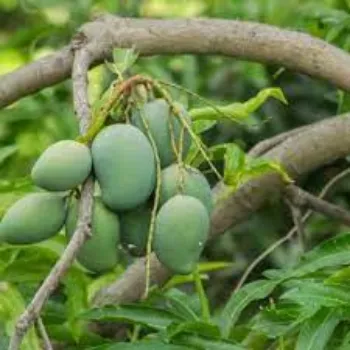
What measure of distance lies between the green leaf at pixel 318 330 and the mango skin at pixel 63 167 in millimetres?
354

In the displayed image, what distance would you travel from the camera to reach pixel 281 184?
6.68ft

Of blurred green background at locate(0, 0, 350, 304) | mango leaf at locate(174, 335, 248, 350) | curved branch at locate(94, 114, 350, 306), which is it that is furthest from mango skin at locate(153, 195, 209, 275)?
blurred green background at locate(0, 0, 350, 304)

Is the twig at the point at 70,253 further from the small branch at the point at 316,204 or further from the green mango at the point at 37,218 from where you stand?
the small branch at the point at 316,204

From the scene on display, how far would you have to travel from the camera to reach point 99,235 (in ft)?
4.42

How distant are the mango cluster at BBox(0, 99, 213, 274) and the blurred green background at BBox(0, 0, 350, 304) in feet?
3.00

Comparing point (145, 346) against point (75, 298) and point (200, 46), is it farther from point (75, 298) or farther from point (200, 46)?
point (200, 46)

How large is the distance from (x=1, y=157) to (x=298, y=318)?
676 mm

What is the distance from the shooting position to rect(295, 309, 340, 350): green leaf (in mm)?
1539

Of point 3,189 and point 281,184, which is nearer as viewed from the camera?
point 3,189

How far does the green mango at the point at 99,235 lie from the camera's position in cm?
134

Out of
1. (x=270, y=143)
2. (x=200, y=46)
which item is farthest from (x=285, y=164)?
(x=200, y=46)

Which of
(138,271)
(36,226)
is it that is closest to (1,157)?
(138,271)

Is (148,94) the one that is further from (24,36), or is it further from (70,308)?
(24,36)

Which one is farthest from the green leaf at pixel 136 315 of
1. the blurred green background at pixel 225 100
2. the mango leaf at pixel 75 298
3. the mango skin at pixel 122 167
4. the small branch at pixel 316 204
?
the blurred green background at pixel 225 100
